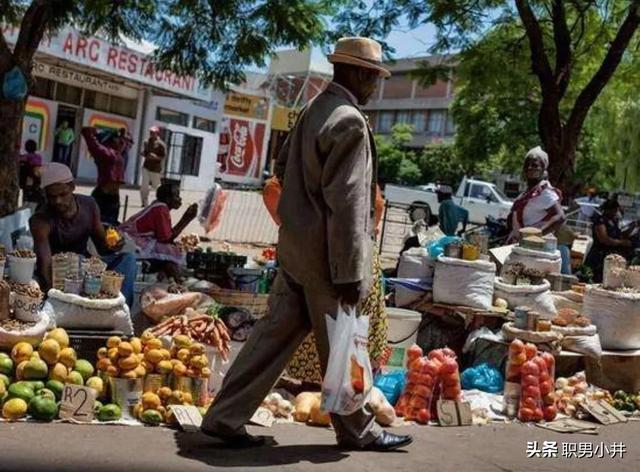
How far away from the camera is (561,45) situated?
1187 centimetres

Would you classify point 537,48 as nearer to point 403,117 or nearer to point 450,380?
point 450,380

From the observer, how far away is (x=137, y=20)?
11.5 metres

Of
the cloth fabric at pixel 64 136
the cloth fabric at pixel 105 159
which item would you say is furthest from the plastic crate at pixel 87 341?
the cloth fabric at pixel 64 136

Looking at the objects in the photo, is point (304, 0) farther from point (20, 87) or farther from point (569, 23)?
point (569, 23)

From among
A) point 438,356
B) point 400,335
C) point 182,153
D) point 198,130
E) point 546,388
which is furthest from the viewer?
point 198,130

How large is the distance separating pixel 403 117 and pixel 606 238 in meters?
70.6

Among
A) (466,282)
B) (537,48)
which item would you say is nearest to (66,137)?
(537,48)

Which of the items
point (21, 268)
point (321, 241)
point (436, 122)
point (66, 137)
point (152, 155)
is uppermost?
point (436, 122)

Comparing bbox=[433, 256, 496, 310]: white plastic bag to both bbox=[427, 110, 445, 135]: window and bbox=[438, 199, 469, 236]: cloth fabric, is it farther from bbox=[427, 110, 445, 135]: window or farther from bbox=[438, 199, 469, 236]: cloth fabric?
bbox=[427, 110, 445, 135]: window

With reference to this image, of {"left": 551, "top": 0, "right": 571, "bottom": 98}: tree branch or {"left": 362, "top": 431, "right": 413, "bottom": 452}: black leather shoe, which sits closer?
{"left": 362, "top": 431, "right": 413, "bottom": 452}: black leather shoe

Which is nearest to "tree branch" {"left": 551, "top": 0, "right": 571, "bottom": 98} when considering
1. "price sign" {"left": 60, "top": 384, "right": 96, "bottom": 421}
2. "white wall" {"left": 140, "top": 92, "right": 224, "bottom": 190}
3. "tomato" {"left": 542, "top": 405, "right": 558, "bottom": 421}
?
"tomato" {"left": 542, "top": 405, "right": 558, "bottom": 421}

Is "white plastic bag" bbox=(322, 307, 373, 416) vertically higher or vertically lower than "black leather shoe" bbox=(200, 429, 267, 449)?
higher

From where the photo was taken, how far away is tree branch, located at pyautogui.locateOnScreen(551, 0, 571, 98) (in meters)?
11.7

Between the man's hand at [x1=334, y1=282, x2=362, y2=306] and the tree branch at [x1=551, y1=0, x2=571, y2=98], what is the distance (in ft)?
26.6
